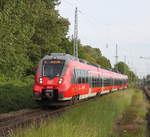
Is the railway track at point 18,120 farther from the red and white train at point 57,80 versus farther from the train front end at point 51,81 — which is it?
the red and white train at point 57,80

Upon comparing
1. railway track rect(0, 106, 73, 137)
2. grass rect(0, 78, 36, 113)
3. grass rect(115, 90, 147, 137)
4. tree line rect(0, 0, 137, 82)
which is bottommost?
grass rect(115, 90, 147, 137)

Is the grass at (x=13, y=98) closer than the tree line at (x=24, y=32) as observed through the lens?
Yes

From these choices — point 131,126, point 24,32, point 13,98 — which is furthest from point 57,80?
point 24,32

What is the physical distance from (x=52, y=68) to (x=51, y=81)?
34.4 inches

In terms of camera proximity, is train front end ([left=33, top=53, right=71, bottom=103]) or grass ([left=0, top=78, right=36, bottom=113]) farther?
grass ([left=0, top=78, right=36, bottom=113])

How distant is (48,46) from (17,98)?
1678cm

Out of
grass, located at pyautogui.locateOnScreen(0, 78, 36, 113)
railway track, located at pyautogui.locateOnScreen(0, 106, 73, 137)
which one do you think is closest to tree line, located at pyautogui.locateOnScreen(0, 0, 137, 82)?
grass, located at pyautogui.locateOnScreen(0, 78, 36, 113)

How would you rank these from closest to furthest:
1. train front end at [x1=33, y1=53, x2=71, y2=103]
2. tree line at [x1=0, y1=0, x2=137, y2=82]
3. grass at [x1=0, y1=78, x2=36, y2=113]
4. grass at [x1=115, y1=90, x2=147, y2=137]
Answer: grass at [x1=115, y1=90, x2=147, y2=137], train front end at [x1=33, y1=53, x2=71, y2=103], grass at [x1=0, y1=78, x2=36, y2=113], tree line at [x1=0, y1=0, x2=137, y2=82]

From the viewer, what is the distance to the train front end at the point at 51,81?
17.5 metres

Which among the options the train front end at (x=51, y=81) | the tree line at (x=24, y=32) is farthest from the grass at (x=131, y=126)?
the tree line at (x=24, y=32)

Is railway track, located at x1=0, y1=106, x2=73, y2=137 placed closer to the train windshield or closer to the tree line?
the train windshield

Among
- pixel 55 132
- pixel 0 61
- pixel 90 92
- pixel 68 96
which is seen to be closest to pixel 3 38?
pixel 0 61

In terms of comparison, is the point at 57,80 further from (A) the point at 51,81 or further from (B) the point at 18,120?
(B) the point at 18,120

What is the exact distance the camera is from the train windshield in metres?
18.0
